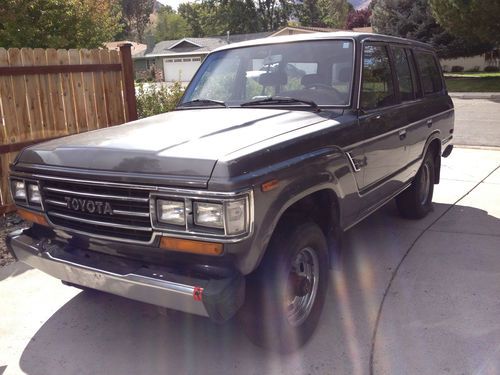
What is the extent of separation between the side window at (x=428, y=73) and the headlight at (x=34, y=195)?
3.98 meters

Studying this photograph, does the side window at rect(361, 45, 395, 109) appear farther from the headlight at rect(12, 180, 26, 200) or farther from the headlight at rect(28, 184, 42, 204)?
the headlight at rect(12, 180, 26, 200)

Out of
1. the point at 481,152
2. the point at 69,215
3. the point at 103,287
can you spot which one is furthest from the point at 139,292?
the point at 481,152

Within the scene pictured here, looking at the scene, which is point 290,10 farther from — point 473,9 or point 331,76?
point 331,76

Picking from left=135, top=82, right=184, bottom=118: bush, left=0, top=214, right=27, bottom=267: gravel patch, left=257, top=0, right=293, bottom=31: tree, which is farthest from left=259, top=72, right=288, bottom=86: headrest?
left=257, top=0, right=293, bottom=31: tree

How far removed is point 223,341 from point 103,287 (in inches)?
38.0

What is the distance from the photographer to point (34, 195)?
128 inches

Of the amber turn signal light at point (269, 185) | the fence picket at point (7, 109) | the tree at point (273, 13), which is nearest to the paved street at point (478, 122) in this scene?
the fence picket at point (7, 109)

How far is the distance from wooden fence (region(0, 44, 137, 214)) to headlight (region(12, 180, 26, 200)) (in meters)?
2.60

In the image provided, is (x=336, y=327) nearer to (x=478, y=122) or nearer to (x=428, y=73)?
(x=428, y=73)

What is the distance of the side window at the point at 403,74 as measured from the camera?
4721mm

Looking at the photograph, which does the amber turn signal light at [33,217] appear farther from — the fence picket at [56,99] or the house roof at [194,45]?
the house roof at [194,45]

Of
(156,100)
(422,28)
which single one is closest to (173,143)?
(156,100)

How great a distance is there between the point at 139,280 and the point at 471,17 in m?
22.1

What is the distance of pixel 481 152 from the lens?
32.1 ft
